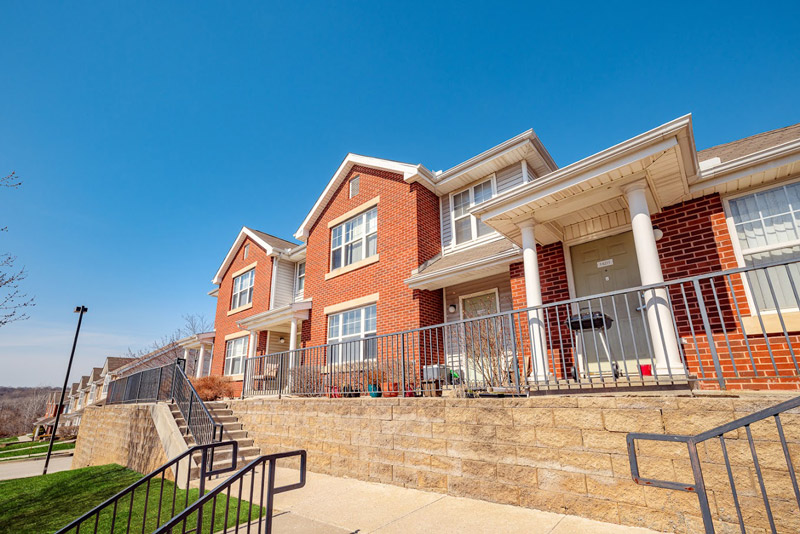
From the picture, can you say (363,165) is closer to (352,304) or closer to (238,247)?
(352,304)

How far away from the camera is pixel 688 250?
6.81m

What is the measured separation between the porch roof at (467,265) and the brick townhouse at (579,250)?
5cm

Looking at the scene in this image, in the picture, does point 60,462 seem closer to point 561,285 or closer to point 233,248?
point 233,248

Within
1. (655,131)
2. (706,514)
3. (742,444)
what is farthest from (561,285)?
(706,514)

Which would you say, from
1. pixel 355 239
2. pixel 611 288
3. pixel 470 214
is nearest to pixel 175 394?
pixel 355 239

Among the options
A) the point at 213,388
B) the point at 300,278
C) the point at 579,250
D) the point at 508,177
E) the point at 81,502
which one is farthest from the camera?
the point at 300,278

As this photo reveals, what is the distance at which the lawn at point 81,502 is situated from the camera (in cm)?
579

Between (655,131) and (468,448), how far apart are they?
5.14m

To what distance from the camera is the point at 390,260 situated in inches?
460

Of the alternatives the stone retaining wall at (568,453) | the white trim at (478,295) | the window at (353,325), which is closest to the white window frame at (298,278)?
the window at (353,325)

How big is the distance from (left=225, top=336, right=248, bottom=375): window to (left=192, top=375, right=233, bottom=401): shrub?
5.26ft

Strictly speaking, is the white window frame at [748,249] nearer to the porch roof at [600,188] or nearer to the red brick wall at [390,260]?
the porch roof at [600,188]

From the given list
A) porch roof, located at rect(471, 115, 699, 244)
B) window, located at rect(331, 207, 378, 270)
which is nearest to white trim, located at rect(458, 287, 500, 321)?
porch roof, located at rect(471, 115, 699, 244)

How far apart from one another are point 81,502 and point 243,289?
12512 mm
